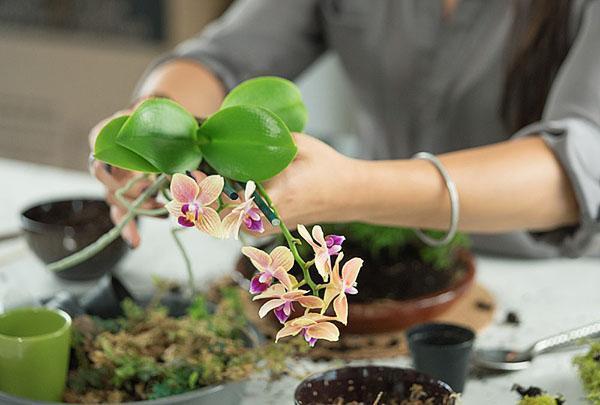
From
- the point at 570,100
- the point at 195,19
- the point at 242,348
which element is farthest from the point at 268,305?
the point at 195,19

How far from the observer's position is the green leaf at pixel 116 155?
0.85 m

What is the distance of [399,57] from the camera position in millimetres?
Answer: 1750

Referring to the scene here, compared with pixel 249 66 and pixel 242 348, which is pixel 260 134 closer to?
pixel 242 348

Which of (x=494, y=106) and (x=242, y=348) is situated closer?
(x=242, y=348)

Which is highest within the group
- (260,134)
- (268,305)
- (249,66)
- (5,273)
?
(249,66)

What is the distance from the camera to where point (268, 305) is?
2.41 feet

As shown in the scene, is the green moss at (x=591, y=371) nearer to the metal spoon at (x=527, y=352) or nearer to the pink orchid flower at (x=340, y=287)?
the metal spoon at (x=527, y=352)

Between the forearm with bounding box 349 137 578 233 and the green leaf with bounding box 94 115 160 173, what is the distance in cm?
27

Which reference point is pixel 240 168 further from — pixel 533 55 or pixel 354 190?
pixel 533 55

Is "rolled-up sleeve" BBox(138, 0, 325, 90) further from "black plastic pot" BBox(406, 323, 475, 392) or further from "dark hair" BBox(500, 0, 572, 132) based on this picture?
"black plastic pot" BBox(406, 323, 475, 392)

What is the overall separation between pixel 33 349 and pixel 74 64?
110 inches

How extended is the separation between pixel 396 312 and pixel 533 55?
0.55 m

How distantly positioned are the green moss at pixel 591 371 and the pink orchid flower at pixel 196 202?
0.48 meters

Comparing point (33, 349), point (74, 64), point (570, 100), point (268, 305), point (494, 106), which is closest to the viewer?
point (268, 305)
